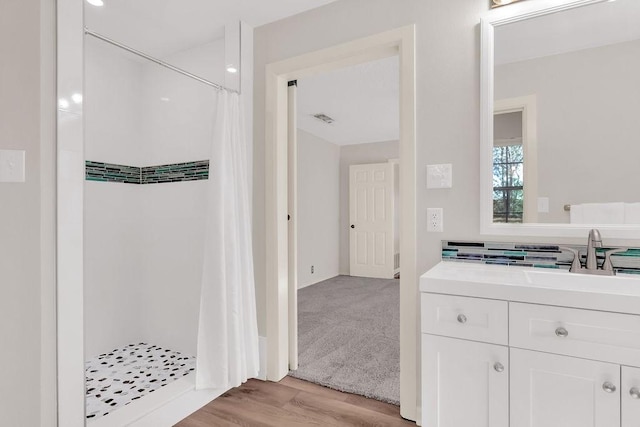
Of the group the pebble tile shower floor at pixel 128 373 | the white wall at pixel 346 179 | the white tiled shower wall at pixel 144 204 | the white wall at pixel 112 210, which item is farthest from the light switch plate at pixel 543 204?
the white wall at pixel 346 179

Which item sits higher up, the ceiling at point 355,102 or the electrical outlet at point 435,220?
the ceiling at point 355,102

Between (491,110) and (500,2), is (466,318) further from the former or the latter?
(500,2)

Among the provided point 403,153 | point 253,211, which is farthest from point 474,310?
point 253,211

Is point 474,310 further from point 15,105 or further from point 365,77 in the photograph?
point 365,77

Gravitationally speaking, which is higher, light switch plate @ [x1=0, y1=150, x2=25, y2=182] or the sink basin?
light switch plate @ [x1=0, y1=150, x2=25, y2=182]

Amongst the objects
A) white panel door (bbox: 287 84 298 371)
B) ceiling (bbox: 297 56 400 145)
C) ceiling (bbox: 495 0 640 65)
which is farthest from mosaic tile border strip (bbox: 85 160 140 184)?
ceiling (bbox: 495 0 640 65)

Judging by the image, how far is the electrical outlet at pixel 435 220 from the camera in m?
1.80

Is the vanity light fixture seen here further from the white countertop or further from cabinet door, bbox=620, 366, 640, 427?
cabinet door, bbox=620, 366, 640, 427

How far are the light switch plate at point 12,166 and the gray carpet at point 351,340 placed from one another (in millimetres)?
1942

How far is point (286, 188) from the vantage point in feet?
7.89

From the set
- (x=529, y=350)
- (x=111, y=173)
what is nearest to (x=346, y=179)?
(x=111, y=173)

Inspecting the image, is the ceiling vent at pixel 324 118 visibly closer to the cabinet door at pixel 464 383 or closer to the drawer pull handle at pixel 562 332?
the cabinet door at pixel 464 383

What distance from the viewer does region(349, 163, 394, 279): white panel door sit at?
5.86 m

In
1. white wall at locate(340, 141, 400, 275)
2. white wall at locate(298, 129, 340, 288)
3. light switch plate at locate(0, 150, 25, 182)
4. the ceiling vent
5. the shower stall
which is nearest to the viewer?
light switch plate at locate(0, 150, 25, 182)
